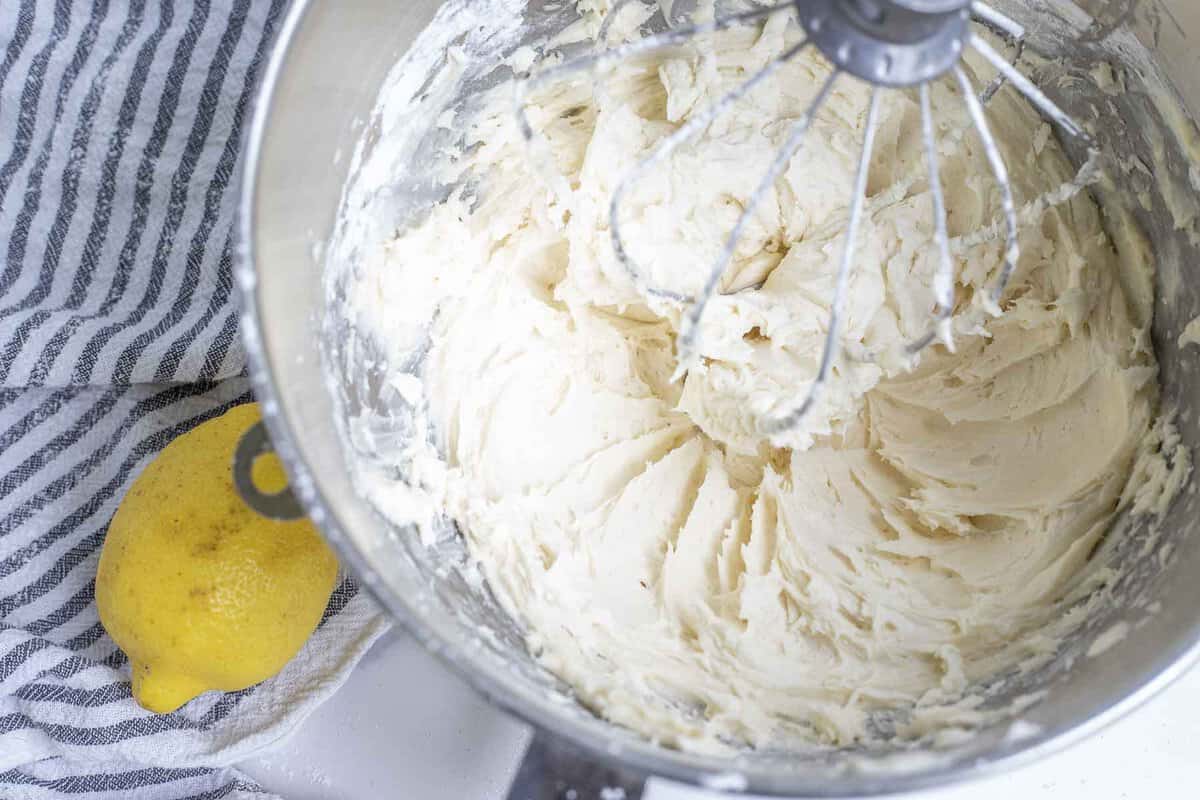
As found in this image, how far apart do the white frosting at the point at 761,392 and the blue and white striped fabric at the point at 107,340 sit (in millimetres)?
287

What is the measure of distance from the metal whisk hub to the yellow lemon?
0.68 metres

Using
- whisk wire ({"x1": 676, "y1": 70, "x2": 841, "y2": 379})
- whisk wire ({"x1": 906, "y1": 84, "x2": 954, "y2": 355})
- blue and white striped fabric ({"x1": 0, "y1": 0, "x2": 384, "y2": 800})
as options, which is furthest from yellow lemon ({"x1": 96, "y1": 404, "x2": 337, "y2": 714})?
whisk wire ({"x1": 906, "y1": 84, "x2": 954, "y2": 355})

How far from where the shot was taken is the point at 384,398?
1.04m

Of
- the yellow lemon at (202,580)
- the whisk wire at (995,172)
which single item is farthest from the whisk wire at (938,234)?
the yellow lemon at (202,580)

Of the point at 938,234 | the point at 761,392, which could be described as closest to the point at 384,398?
the point at 761,392

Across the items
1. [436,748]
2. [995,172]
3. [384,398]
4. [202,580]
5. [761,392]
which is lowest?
[436,748]

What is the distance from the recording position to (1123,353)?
104 cm

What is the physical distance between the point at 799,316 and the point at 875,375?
0.34ft

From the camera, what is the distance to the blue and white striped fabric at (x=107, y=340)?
1165mm

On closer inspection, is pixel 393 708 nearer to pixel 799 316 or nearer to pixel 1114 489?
pixel 799 316

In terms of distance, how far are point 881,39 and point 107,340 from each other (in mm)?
962

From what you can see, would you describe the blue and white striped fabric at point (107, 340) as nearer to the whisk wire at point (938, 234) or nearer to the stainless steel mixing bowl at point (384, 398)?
the stainless steel mixing bowl at point (384, 398)

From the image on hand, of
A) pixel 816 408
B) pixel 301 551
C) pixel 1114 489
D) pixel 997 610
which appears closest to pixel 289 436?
pixel 301 551

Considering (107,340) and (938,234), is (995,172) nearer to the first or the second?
(938,234)
